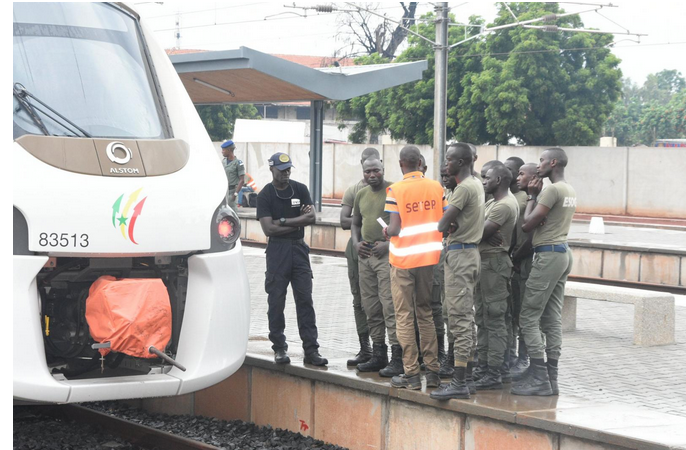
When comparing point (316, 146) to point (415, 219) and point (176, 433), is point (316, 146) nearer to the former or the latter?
point (176, 433)

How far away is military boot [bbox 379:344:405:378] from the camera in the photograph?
23.2 feet

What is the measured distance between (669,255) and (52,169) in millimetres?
12650

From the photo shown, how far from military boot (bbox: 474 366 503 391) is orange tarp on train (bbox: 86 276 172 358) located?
241 cm

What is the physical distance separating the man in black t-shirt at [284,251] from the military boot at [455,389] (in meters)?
1.52

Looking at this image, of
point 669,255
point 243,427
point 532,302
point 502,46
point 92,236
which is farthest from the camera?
point 502,46

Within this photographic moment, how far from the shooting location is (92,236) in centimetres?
544

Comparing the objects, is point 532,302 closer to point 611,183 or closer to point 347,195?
point 347,195

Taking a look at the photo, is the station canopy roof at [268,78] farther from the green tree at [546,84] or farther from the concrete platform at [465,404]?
the green tree at [546,84]

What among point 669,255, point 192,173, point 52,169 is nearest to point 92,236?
point 52,169

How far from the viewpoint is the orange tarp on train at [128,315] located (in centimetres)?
546

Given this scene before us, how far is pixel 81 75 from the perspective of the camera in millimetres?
6176

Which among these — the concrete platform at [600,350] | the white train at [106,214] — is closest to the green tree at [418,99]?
the concrete platform at [600,350]

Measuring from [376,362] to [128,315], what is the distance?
2.44 metres

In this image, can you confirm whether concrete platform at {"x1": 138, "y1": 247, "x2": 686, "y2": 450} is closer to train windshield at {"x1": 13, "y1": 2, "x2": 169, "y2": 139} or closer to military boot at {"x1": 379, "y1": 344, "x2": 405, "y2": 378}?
military boot at {"x1": 379, "y1": 344, "x2": 405, "y2": 378}
